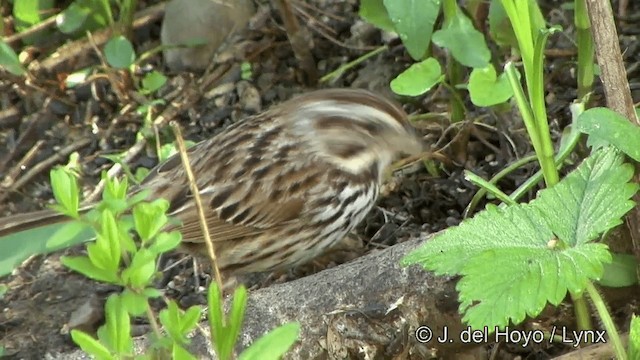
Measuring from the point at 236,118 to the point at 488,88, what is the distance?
1.57 m

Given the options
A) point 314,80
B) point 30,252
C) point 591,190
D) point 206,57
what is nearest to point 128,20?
point 206,57

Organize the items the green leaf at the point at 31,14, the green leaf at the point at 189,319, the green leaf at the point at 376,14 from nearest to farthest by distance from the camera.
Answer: the green leaf at the point at 189,319, the green leaf at the point at 376,14, the green leaf at the point at 31,14

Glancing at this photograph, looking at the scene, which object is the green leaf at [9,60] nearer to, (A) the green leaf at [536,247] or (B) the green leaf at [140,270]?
(A) the green leaf at [536,247]

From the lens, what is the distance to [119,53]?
4.71 meters

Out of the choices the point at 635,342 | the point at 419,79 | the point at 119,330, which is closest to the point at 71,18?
the point at 419,79

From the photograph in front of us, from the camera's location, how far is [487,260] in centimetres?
250

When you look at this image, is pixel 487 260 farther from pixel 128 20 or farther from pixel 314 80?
pixel 128 20

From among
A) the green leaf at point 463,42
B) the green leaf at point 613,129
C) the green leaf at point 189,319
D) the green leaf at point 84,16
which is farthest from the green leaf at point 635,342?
the green leaf at point 84,16

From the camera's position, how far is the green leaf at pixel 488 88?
3.51 m

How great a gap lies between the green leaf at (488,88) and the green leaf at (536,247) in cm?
77

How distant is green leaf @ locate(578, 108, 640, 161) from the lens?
2568 millimetres

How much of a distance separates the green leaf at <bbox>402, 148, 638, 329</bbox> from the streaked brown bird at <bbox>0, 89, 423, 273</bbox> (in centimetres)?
112

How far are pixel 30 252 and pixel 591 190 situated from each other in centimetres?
132

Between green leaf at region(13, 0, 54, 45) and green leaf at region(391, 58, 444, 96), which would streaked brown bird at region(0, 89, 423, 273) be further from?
green leaf at region(13, 0, 54, 45)
